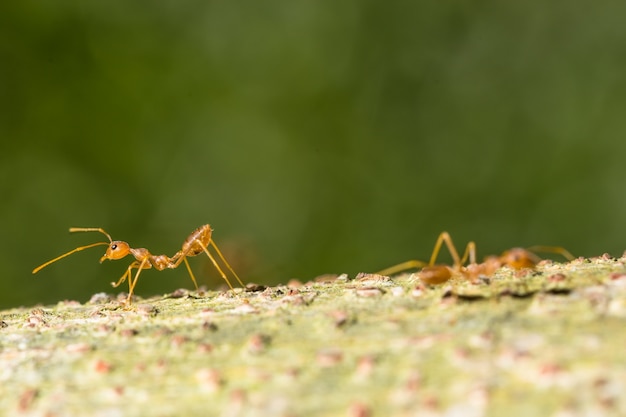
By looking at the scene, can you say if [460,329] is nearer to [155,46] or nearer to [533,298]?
[533,298]

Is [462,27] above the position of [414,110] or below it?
above

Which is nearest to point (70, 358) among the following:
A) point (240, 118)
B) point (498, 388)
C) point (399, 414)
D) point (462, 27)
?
point (399, 414)

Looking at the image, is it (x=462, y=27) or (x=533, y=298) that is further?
(x=462, y=27)

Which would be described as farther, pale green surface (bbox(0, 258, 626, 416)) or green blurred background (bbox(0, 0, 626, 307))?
green blurred background (bbox(0, 0, 626, 307))

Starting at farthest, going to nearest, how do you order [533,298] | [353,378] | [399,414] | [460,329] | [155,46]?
[155,46], [533,298], [460,329], [353,378], [399,414]

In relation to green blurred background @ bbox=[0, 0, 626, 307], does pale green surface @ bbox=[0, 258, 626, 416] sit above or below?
below
